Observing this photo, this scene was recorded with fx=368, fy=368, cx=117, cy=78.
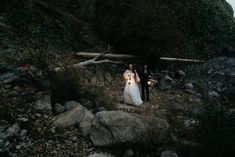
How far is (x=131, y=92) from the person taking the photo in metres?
12.5

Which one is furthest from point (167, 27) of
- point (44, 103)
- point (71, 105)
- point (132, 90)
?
point (44, 103)

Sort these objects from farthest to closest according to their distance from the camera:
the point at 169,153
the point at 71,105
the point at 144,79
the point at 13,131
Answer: the point at 144,79 → the point at 71,105 → the point at 13,131 → the point at 169,153

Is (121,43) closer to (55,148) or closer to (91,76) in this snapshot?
(91,76)

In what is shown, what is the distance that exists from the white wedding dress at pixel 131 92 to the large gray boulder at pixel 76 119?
3202 mm

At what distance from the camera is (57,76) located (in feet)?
34.8

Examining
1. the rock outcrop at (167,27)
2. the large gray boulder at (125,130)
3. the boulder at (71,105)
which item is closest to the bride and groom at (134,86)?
the rock outcrop at (167,27)

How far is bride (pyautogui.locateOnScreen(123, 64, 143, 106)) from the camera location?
12492 mm

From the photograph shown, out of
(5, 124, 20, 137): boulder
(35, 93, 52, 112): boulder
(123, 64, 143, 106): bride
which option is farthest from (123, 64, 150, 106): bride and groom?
(5, 124, 20, 137): boulder

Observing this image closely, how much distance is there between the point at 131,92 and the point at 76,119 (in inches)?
143

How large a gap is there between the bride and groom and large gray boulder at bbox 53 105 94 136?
3230 millimetres

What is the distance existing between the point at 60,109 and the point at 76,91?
99 centimetres

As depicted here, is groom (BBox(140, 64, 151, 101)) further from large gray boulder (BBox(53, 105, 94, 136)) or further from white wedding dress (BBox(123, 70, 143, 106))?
large gray boulder (BBox(53, 105, 94, 136))

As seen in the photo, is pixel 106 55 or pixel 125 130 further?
pixel 106 55

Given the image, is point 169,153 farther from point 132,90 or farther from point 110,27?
point 110,27
